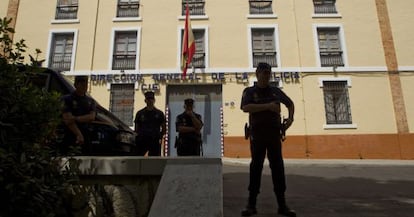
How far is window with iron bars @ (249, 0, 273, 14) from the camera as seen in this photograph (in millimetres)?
14867

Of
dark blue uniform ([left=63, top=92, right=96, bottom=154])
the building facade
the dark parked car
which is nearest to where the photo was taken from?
dark blue uniform ([left=63, top=92, right=96, bottom=154])

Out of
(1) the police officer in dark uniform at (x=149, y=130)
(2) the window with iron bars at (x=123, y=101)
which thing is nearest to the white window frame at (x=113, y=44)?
(2) the window with iron bars at (x=123, y=101)

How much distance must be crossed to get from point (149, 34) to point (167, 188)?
13050mm

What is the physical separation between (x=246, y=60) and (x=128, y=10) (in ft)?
20.4

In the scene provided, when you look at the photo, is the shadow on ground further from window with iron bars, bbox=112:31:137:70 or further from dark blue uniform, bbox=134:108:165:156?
window with iron bars, bbox=112:31:137:70

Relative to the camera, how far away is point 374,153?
12.8m

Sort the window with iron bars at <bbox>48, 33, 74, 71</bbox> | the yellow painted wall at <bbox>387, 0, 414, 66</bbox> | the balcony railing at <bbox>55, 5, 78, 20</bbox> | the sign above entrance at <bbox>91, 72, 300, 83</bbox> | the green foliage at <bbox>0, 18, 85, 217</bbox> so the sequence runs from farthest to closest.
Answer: the balcony railing at <bbox>55, 5, 78, 20</bbox>
the window with iron bars at <bbox>48, 33, 74, 71</bbox>
the yellow painted wall at <bbox>387, 0, 414, 66</bbox>
the sign above entrance at <bbox>91, 72, 300, 83</bbox>
the green foliage at <bbox>0, 18, 85, 217</bbox>

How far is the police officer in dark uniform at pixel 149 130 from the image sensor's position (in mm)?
5008

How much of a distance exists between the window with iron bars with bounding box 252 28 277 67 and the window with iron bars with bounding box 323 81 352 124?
2664 millimetres

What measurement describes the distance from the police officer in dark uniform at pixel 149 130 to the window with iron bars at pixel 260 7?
11.1 m

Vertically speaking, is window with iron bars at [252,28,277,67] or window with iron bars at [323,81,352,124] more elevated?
window with iron bars at [252,28,277,67]

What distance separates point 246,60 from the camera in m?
14.0

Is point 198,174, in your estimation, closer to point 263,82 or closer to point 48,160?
point 48,160

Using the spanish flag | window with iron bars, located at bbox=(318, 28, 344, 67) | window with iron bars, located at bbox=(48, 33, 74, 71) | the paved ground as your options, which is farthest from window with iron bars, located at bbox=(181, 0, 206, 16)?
the paved ground
